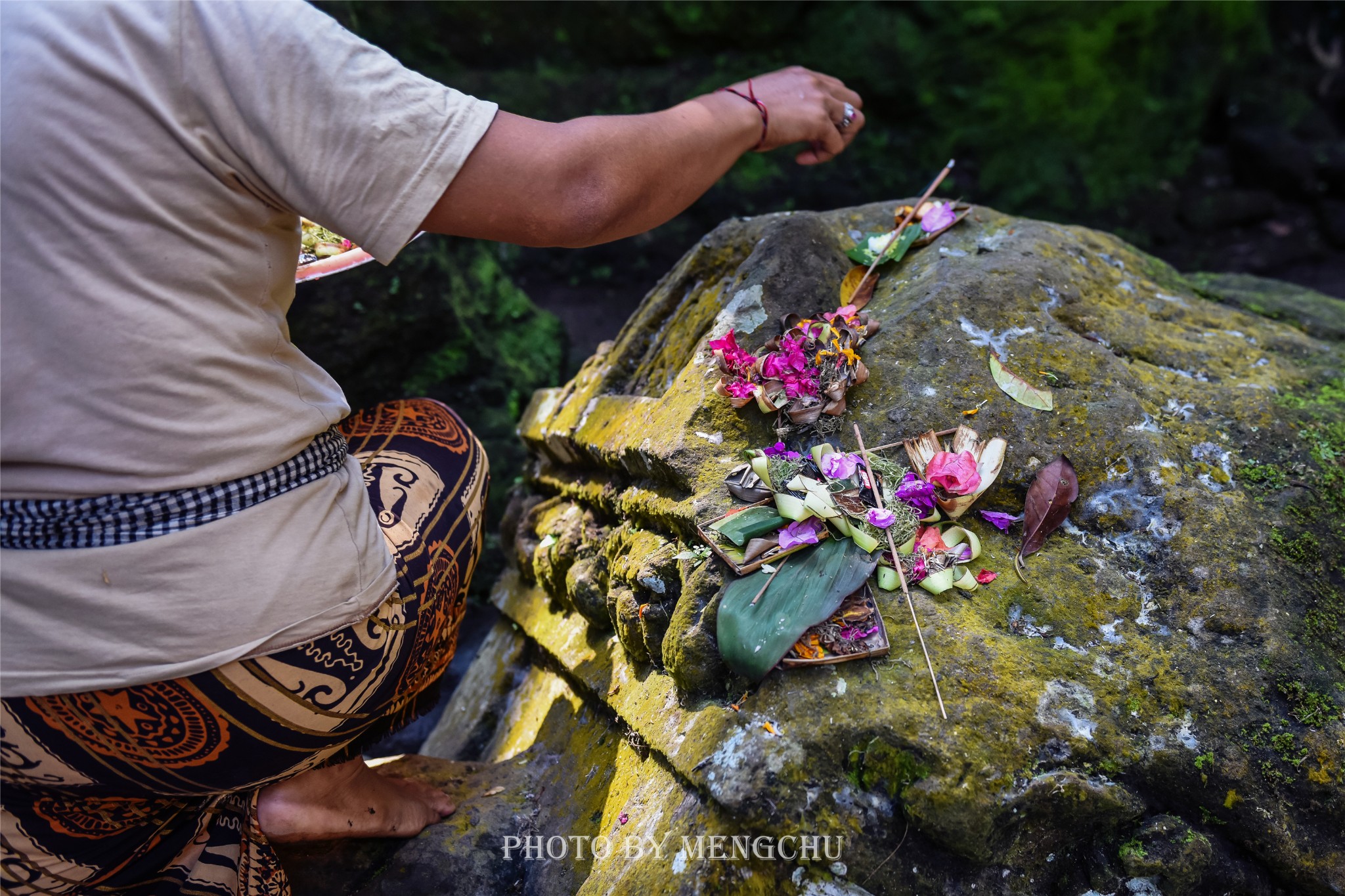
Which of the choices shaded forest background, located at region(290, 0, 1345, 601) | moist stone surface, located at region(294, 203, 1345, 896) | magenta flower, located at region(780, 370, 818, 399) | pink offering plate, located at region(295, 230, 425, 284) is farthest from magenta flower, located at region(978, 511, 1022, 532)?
shaded forest background, located at region(290, 0, 1345, 601)

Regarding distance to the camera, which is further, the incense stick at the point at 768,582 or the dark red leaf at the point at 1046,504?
the dark red leaf at the point at 1046,504

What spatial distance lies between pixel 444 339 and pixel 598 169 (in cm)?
278

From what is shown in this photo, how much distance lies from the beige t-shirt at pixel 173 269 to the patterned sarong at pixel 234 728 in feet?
0.29

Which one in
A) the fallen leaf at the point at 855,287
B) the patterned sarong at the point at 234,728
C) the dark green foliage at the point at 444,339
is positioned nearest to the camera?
the patterned sarong at the point at 234,728

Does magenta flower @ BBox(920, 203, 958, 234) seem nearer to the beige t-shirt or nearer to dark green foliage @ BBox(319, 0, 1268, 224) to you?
the beige t-shirt

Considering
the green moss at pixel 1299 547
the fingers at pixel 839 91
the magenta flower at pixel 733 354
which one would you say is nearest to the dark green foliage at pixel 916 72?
the fingers at pixel 839 91

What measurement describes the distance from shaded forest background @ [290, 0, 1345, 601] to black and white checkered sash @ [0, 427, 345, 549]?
3.16m

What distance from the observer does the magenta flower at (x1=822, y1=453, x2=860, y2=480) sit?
1704 mm

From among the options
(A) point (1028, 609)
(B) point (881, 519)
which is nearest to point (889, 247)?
(B) point (881, 519)

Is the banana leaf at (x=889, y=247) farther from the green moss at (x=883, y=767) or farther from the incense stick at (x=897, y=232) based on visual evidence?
the green moss at (x=883, y=767)

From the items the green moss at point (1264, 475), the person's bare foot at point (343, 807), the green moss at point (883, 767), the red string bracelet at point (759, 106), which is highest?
the red string bracelet at point (759, 106)

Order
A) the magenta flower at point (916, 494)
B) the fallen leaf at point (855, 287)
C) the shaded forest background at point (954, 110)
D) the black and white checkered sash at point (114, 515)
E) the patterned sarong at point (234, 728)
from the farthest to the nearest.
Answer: the shaded forest background at point (954, 110)
the fallen leaf at point (855, 287)
the magenta flower at point (916, 494)
the patterned sarong at point (234, 728)
the black and white checkered sash at point (114, 515)

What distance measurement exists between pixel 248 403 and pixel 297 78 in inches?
18.4

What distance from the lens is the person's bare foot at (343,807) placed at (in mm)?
1748
